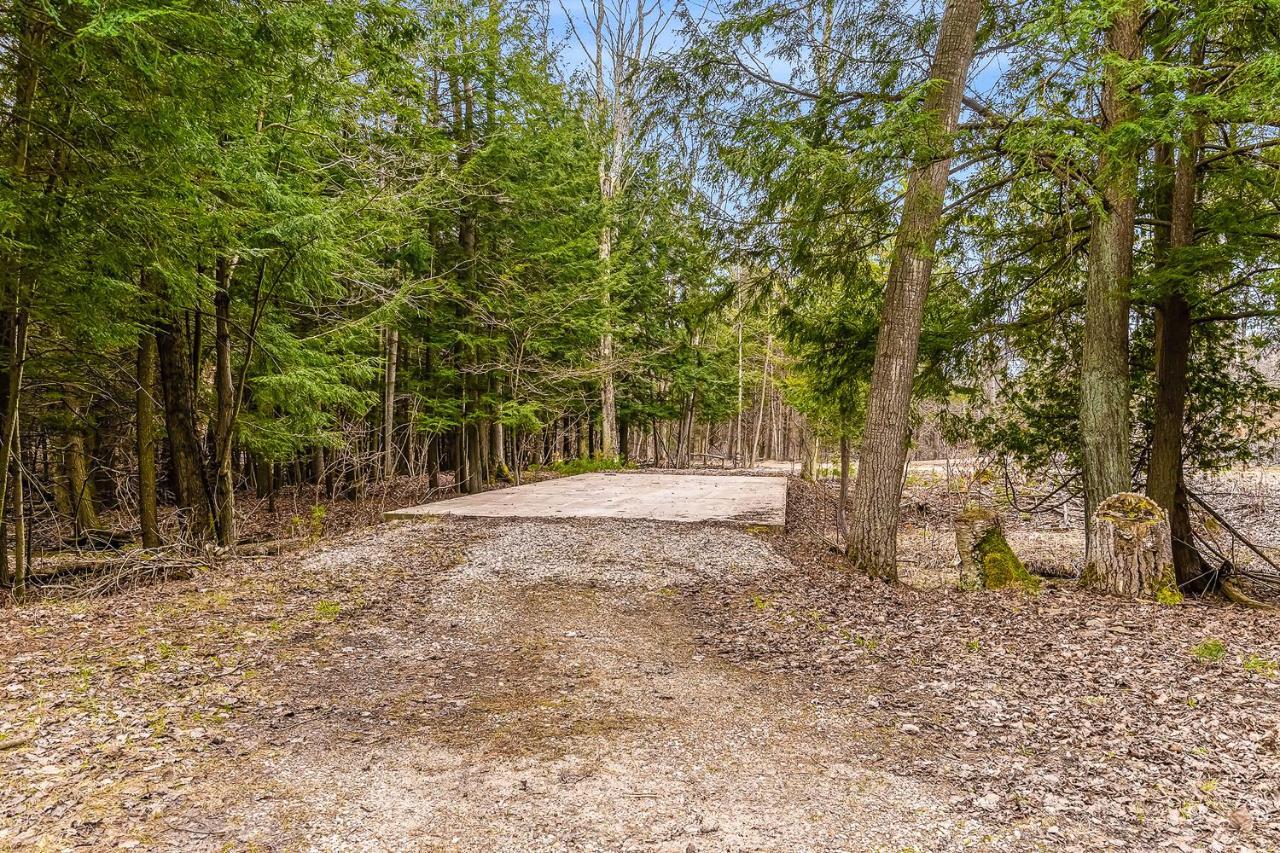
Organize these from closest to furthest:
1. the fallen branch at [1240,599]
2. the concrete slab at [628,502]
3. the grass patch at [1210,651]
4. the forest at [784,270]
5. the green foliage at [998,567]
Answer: the grass patch at [1210,651] → the forest at [784,270] → the fallen branch at [1240,599] → the green foliage at [998,567] → the concrete slab at [628,502]

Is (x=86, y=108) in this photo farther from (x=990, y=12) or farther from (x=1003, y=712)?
(x=990, y=12)

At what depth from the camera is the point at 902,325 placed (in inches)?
255

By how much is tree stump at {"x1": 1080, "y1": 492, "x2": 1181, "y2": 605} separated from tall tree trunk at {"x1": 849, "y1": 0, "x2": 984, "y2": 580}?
1856mm

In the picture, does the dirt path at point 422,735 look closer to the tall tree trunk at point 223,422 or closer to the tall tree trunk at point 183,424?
the tall tree trunk at point 223,422

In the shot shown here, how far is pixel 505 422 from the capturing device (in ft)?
39.9

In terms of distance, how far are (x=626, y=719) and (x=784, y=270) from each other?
534 cm

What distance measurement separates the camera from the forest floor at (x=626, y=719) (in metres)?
2.51

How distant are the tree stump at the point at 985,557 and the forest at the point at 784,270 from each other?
6 cm

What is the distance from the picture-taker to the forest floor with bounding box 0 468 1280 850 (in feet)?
8.25

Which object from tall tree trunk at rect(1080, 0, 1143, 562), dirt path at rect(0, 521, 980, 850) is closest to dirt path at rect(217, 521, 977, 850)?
dirt path at rect(0, 521, 980, 850)

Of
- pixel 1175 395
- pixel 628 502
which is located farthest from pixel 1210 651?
pixel 628 502

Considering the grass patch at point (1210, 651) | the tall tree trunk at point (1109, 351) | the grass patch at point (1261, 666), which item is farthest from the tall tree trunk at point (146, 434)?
the tall tree trunk at point (1109, 351)

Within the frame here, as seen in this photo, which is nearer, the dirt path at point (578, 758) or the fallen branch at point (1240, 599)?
the dirt path at point (578, 758)

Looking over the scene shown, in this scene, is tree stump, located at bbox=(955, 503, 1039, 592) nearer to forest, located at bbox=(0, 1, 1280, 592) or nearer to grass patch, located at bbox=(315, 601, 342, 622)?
forest, located at bbox=(0, 1, 1280, 592)
